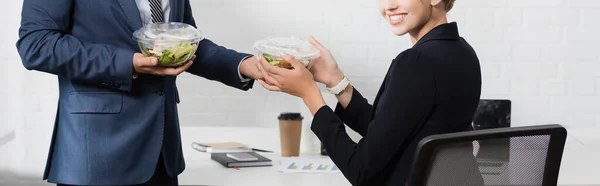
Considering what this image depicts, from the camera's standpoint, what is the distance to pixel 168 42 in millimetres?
2018

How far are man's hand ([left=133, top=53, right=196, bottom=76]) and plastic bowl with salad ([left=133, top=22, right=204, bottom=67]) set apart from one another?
1 cm

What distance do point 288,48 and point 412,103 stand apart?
0.47 meters

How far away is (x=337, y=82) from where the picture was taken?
6.81 ft

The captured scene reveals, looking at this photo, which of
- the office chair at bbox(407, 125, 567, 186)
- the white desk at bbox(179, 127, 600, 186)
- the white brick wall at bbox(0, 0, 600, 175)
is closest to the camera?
the office chair at bbox(407, 125, 567, 186)

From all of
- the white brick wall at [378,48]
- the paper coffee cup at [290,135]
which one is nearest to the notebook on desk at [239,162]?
the paper coffee cup at [290,135]

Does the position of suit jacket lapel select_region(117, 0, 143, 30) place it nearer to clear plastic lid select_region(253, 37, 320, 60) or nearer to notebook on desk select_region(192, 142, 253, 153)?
clear plastic lid select_region(253, 37, 320, 60)

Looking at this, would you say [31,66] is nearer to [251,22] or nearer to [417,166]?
[417,166]

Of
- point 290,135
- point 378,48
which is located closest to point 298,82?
point 290,135

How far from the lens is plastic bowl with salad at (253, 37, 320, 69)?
6.55 feet

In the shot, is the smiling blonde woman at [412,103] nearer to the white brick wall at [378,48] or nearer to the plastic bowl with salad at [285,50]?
the plastic bowl with salad at [285,50]

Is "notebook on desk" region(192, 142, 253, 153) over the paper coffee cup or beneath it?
beneath

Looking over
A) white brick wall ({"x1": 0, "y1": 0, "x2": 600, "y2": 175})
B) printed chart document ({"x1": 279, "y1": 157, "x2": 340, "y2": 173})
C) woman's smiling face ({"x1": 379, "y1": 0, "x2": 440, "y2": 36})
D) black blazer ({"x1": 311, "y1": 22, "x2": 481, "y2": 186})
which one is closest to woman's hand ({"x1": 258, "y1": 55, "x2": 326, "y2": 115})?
black blazer ({"x1": 311, "y1": 22, "x2": 481, "y2": 186})

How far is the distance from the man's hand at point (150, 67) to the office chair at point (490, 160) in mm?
752

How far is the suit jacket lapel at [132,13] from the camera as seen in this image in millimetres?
2043
